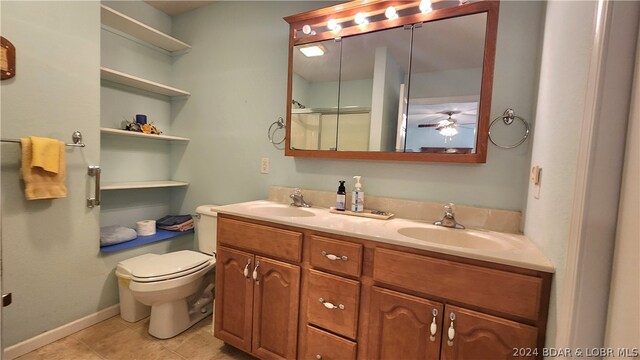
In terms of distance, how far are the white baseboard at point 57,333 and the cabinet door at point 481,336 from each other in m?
2.14

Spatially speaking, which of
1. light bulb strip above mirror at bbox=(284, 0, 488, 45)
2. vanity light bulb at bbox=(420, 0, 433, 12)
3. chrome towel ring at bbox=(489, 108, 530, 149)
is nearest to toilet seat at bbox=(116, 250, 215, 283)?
light bulb strip above mirror at bbox=(284, 0, 488, 45)

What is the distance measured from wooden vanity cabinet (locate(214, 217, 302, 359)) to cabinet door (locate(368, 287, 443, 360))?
15.3 inches

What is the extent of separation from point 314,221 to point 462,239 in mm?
722

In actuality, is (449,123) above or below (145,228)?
above

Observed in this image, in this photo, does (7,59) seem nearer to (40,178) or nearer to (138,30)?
(40,178)

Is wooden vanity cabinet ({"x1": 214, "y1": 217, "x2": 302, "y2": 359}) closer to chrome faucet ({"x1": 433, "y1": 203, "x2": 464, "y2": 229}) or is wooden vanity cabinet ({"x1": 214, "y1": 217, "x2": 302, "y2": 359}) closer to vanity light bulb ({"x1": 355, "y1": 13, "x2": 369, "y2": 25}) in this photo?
chrome faucet ({"x1": 433, "y1": 203, "x2": 464, "y2": 229})

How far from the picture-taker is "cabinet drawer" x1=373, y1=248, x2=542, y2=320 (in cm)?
85

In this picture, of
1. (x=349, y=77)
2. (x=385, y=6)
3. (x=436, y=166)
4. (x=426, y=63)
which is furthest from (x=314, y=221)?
(x=385, y=6)

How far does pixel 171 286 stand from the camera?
1.57m

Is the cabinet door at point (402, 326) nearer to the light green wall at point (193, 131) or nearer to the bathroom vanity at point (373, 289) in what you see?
the bathroom vanity at point (373, 289)

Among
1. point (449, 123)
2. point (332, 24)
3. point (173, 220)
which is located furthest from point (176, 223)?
point (449, 123)

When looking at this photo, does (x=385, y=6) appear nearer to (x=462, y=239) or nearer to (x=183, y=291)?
(x=462, y=239)

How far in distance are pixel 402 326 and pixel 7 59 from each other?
7.45 ft

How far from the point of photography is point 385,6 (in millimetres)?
1500
